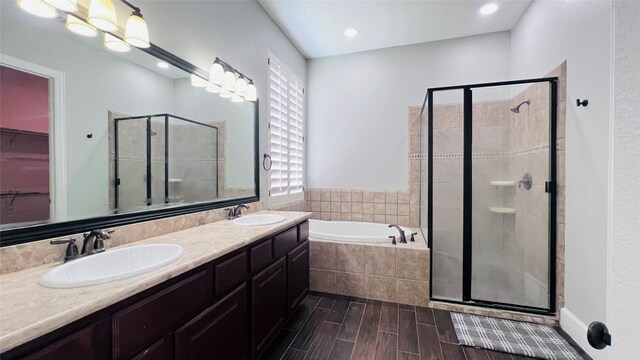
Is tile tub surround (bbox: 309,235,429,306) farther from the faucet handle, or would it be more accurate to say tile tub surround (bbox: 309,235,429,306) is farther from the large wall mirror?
the faucet handle

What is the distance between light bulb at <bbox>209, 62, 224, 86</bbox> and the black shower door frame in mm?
1939

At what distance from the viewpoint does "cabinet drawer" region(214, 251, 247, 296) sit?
1241 mm

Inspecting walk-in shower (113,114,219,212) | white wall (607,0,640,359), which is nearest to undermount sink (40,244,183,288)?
walk-in shower (113,114,219,212)

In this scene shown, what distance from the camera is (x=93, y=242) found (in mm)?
1162

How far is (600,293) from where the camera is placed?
1610 millimetres

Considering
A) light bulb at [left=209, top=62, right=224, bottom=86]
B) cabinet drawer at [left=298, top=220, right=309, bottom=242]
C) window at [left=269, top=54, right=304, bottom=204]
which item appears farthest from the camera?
window at [left=269, top=54, right=304, bottom=204]

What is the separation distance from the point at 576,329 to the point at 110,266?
2964 millimetres

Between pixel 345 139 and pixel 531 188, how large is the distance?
2.22m

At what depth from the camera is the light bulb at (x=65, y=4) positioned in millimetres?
1075

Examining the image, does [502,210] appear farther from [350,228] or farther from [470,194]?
[350,228]

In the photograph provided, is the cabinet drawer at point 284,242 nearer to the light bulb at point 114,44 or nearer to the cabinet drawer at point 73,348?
the cabinet drawer at point 73,348

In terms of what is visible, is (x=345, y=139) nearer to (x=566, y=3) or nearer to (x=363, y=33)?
(x=363, y=33)

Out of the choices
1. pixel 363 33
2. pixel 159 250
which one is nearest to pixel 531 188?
pixel 363 33

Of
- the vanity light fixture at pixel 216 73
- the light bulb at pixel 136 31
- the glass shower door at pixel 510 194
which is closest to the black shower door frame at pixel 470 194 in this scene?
the glass shower door at pixel 510 194
